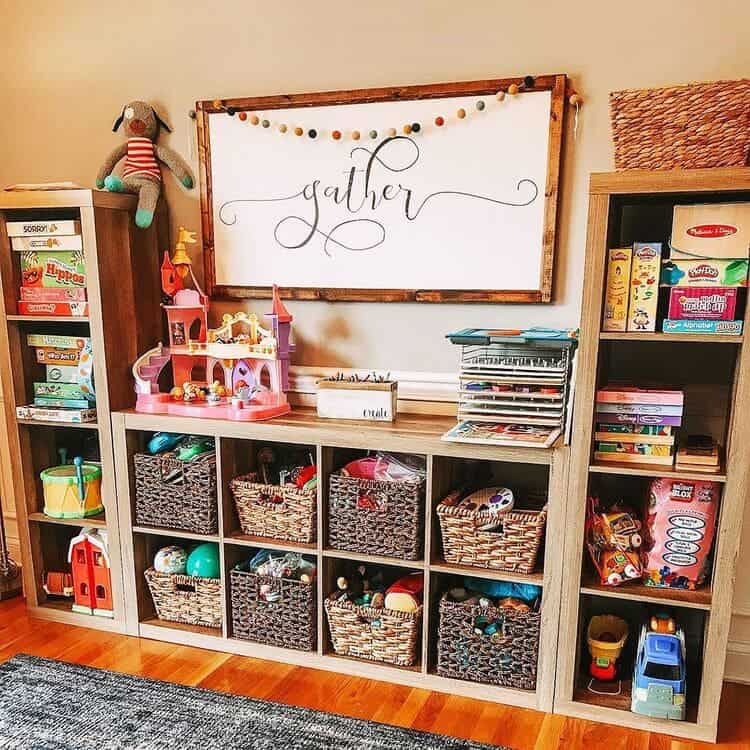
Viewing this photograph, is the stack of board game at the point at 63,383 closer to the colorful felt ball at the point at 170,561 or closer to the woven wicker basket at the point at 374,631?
the colorful felt ball at the point at 170,561

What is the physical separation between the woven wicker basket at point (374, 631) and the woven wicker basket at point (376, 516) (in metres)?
0.18

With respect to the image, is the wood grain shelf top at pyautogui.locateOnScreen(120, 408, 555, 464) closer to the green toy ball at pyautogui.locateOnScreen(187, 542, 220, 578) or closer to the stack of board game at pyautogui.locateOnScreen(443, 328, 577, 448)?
the stack of board game at pyautogui.locateOnScreen(443, 328, 577, 448)

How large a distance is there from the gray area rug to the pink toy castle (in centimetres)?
84

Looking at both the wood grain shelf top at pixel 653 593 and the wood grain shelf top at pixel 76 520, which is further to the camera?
the wood grain shelf top at pixel 76 520

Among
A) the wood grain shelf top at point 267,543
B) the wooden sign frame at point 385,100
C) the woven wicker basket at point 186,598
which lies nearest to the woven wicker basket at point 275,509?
the wood grain shelf top at point 267,543

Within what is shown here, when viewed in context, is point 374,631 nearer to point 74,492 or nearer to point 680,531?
Result: point 680,531

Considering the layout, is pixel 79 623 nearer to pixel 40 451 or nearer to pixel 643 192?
pixel 40 451

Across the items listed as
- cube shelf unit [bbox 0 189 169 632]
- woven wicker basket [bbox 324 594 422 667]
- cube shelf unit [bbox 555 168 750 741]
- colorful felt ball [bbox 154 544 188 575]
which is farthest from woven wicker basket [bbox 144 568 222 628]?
cube shelf unit [bbox 555 168 750 741]

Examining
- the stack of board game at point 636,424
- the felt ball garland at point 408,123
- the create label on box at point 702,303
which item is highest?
the felt ball garland at point 408,123

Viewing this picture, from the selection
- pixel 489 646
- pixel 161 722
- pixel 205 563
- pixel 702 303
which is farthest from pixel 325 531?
pixel 702 303

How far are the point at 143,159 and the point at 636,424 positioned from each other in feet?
6.06

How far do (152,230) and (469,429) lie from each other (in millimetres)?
1338

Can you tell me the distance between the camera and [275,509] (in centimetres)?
219

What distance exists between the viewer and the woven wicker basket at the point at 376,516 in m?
2.03
